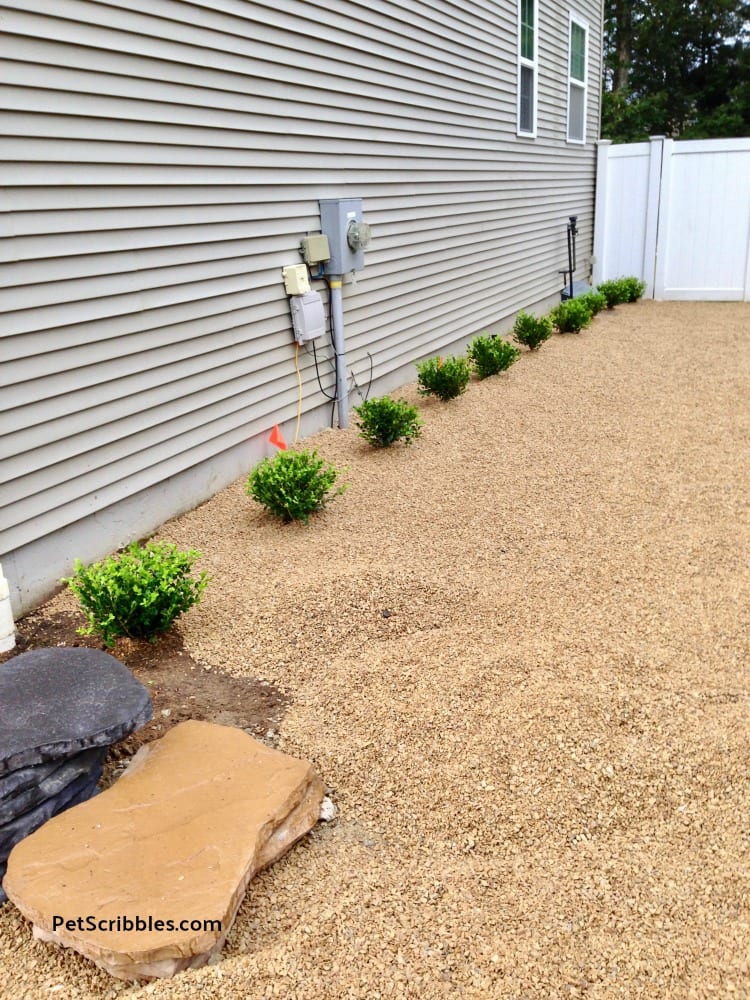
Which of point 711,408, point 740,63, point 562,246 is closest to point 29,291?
point 711,408

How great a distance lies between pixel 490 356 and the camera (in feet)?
20.6

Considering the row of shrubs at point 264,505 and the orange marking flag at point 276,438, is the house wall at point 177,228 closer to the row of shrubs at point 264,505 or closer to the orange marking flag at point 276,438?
the orange marking flag at point 276,438

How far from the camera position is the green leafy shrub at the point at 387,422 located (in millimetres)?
4613

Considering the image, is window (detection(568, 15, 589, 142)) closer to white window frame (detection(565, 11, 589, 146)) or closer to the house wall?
white window frame (detection(565, 11, 589, 146))

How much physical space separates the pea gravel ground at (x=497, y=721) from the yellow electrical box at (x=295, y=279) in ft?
3.04

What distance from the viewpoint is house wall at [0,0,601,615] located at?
115 inches

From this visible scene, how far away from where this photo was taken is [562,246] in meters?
10.3

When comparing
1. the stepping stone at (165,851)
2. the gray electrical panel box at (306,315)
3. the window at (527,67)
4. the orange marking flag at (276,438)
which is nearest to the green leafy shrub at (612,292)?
the window at (527,67)

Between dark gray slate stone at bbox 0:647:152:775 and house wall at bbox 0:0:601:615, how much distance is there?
38.7 inches

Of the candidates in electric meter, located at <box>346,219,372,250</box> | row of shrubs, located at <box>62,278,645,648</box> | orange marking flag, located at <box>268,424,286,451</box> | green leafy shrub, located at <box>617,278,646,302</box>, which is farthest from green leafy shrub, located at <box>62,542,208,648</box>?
green leafy shrub, located at <box>617,278,646,302</box>

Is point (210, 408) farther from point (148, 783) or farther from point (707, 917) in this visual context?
point (707, 917)

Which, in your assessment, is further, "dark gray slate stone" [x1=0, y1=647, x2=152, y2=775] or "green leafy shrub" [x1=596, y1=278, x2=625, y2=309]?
"green leafy shrub" [x1=596, y1=278, x2=625, y2=309]

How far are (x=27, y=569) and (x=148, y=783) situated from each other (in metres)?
1.36

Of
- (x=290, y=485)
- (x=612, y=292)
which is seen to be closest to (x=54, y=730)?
(x=290, y=485)
